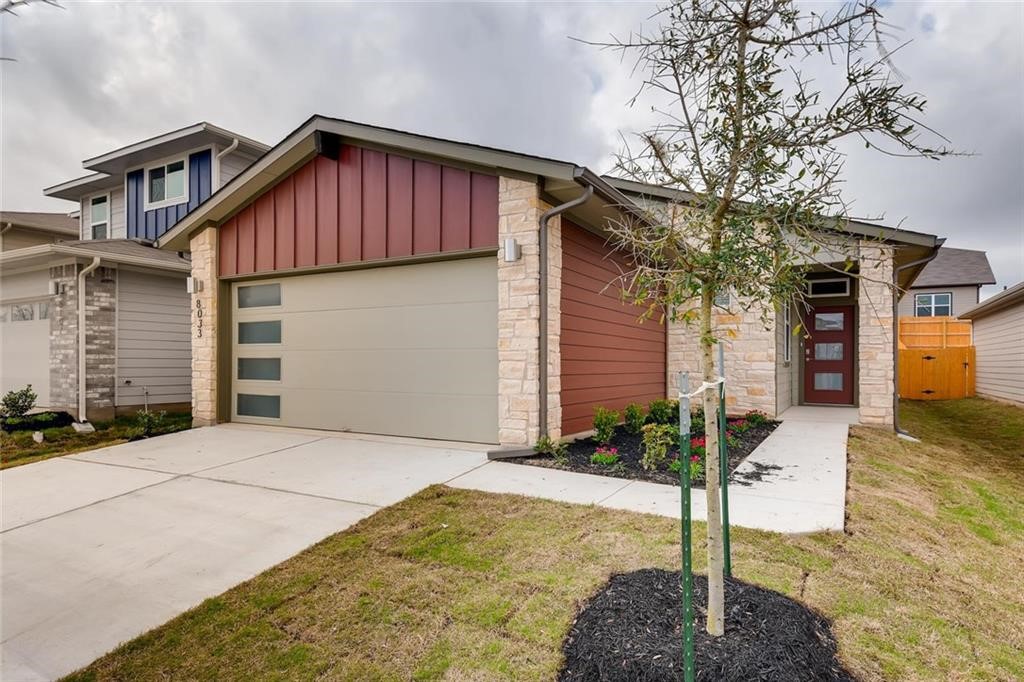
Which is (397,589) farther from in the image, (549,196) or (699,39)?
(549,196)

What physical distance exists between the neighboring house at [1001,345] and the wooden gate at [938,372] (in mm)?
315

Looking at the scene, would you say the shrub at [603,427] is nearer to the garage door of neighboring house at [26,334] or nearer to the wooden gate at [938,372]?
the garage door of neighboring house at [26,334]

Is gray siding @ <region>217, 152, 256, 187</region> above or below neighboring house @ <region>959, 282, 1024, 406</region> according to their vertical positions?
above

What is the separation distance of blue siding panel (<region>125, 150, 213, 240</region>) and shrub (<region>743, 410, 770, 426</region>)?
1127cm

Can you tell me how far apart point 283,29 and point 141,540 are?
26.0 feet

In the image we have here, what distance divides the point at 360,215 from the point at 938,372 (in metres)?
16.9

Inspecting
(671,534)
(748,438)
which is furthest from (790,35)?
(748,438)

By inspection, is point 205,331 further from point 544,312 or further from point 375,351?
point 544,312

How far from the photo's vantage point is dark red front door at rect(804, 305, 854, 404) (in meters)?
11.1

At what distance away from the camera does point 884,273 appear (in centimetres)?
798

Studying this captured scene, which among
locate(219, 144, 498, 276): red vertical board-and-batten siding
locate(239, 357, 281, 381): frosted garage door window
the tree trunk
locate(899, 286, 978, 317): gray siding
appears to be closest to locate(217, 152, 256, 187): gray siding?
locate(219, 144, 498, 276): red vertical board-and-batten siding

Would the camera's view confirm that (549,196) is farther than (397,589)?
Yes

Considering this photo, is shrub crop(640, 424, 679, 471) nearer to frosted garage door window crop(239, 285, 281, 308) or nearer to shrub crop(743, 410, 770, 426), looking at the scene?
shrub crop(743, 410, 770, 426)

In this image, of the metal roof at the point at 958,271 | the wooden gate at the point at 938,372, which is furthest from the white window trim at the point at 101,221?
the metal roof at the point at 958,271
